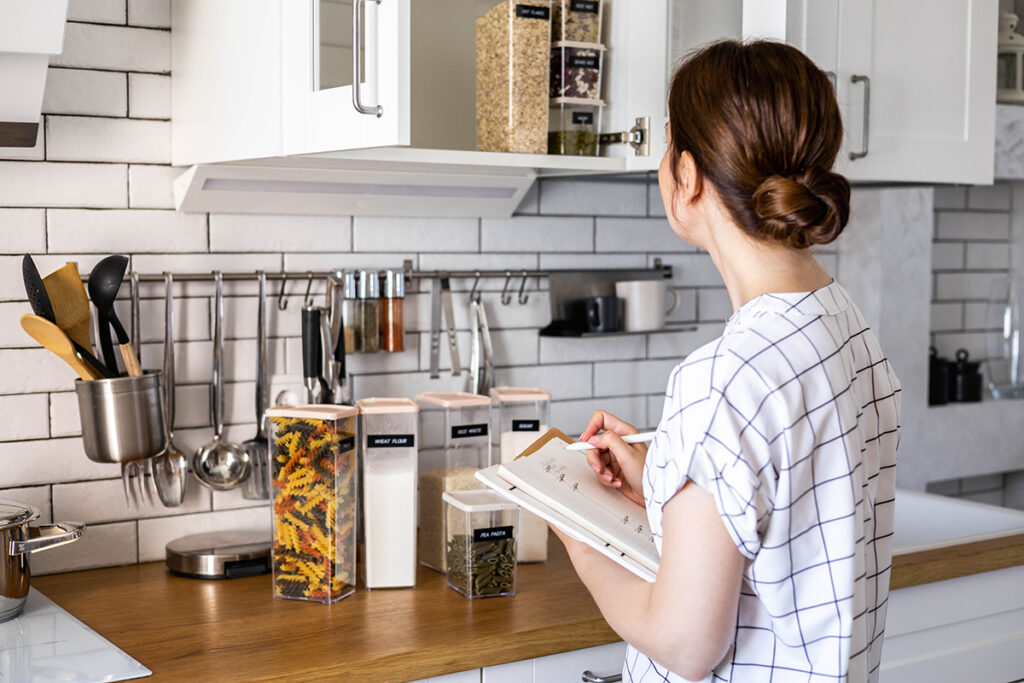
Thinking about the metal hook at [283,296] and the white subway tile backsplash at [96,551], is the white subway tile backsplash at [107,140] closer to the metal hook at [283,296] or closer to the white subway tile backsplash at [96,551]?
the metal hook at [283,296]

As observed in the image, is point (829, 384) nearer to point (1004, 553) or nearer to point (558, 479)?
point (558, 479)

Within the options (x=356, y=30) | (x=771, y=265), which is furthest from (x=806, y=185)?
(x=356, y=30)

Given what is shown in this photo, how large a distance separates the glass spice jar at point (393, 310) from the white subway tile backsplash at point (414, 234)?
8 cm

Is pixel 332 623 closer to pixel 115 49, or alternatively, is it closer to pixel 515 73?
pixel 515 73

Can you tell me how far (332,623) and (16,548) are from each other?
433 mm

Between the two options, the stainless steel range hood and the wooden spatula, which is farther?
the wooden spatula

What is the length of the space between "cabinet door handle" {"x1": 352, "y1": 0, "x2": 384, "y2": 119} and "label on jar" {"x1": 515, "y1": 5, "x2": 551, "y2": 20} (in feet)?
1.32

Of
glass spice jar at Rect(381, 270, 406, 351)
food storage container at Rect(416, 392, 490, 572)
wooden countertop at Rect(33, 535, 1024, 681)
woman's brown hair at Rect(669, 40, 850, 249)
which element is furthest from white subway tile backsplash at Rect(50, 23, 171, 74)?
woman's brown hair at Rect(669, 40, 850, 249)

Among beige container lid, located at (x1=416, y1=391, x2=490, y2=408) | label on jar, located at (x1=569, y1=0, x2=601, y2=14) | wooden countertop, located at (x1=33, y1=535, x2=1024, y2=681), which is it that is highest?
label on jar, located at (x1=569, y1=0, x2=601, y2=14)

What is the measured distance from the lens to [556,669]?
147 cm

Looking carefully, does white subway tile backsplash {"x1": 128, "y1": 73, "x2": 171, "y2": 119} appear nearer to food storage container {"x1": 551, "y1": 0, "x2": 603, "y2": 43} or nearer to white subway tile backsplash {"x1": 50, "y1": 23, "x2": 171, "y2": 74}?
white subway tile backsplash {"x1": 50, "y1": 23, "x2": 171, "y2": 74}

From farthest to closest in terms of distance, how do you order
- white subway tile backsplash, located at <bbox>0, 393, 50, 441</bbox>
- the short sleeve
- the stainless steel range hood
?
white subway tile backsplash, located at <bbox>0, 393, 50, 441</bbox>
the stainless steel range hood
the short sleeve

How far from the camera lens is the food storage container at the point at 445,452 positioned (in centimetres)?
172

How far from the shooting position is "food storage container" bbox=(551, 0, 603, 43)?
1.67 m
